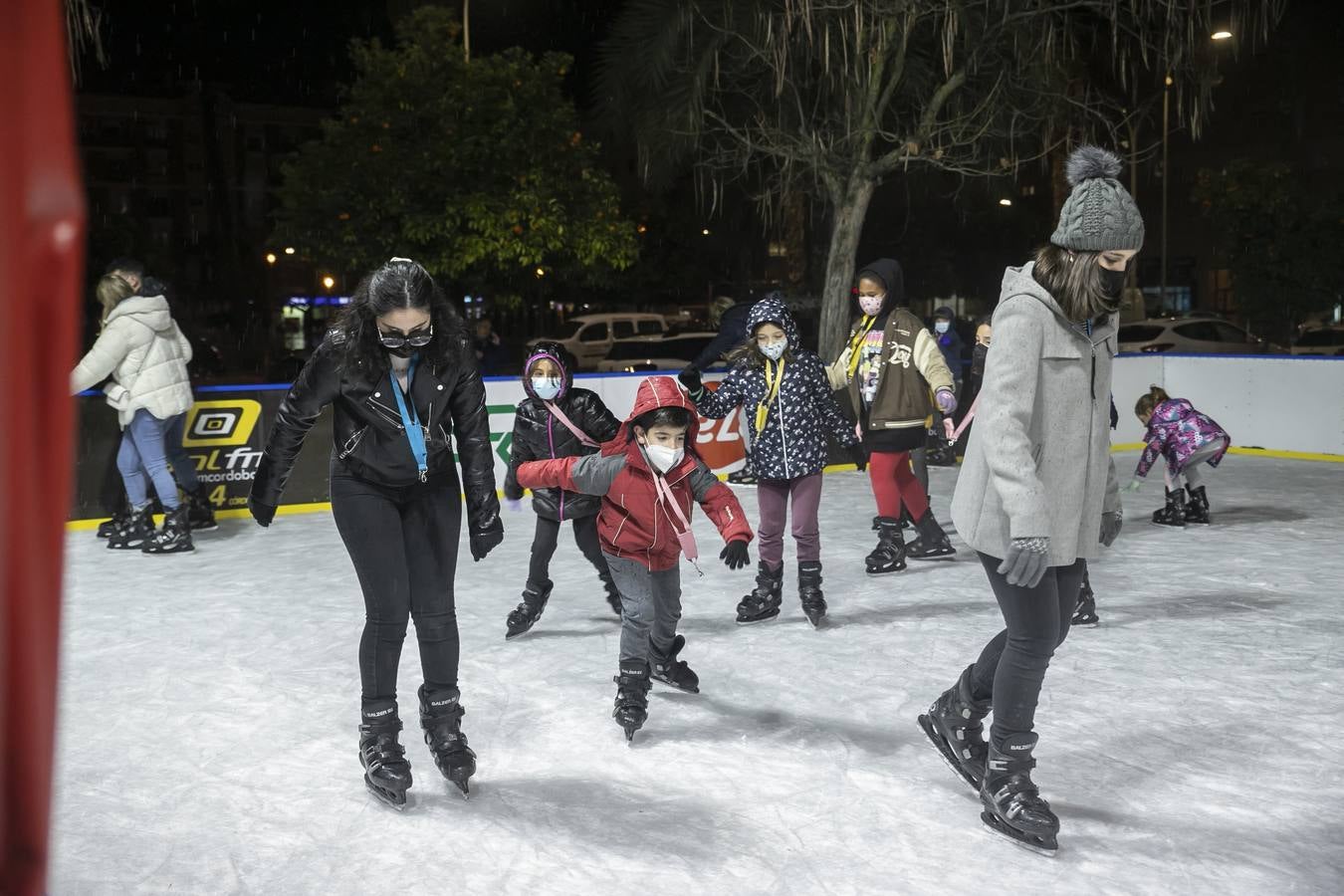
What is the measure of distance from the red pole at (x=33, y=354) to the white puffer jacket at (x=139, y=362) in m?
7.98

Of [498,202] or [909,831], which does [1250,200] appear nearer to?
[498,202]

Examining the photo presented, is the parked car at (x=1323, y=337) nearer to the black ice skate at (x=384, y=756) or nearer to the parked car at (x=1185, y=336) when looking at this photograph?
the parked car at (x=1185, y=336)

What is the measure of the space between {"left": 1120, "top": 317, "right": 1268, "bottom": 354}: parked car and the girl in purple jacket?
12647 millimetres

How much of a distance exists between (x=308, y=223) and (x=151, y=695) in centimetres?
1985

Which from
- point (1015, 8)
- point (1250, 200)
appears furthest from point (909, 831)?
point (1250, 200)

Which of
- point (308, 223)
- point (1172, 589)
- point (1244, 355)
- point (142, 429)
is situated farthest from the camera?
point (308, 223)

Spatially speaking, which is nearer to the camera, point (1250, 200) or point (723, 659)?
point (723, 659)

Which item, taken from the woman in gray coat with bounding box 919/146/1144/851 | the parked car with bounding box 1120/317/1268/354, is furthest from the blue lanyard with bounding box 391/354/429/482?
the parked car with bounding box 1120/317/1268/354

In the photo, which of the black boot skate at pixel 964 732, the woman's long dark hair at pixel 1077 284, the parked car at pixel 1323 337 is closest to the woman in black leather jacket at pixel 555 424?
the black boot skate at pixel 964 732

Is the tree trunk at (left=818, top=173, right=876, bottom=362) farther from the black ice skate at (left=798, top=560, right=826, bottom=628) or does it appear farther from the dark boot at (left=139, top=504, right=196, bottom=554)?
the black ice skate at (left=798, top=560, right=826, bottom=628)

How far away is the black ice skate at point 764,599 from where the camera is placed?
5.98 metres

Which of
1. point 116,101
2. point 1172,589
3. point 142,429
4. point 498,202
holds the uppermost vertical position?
point 116,101

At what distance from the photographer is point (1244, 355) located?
1312cm

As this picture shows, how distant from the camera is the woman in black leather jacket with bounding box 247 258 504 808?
3568 millimetres
